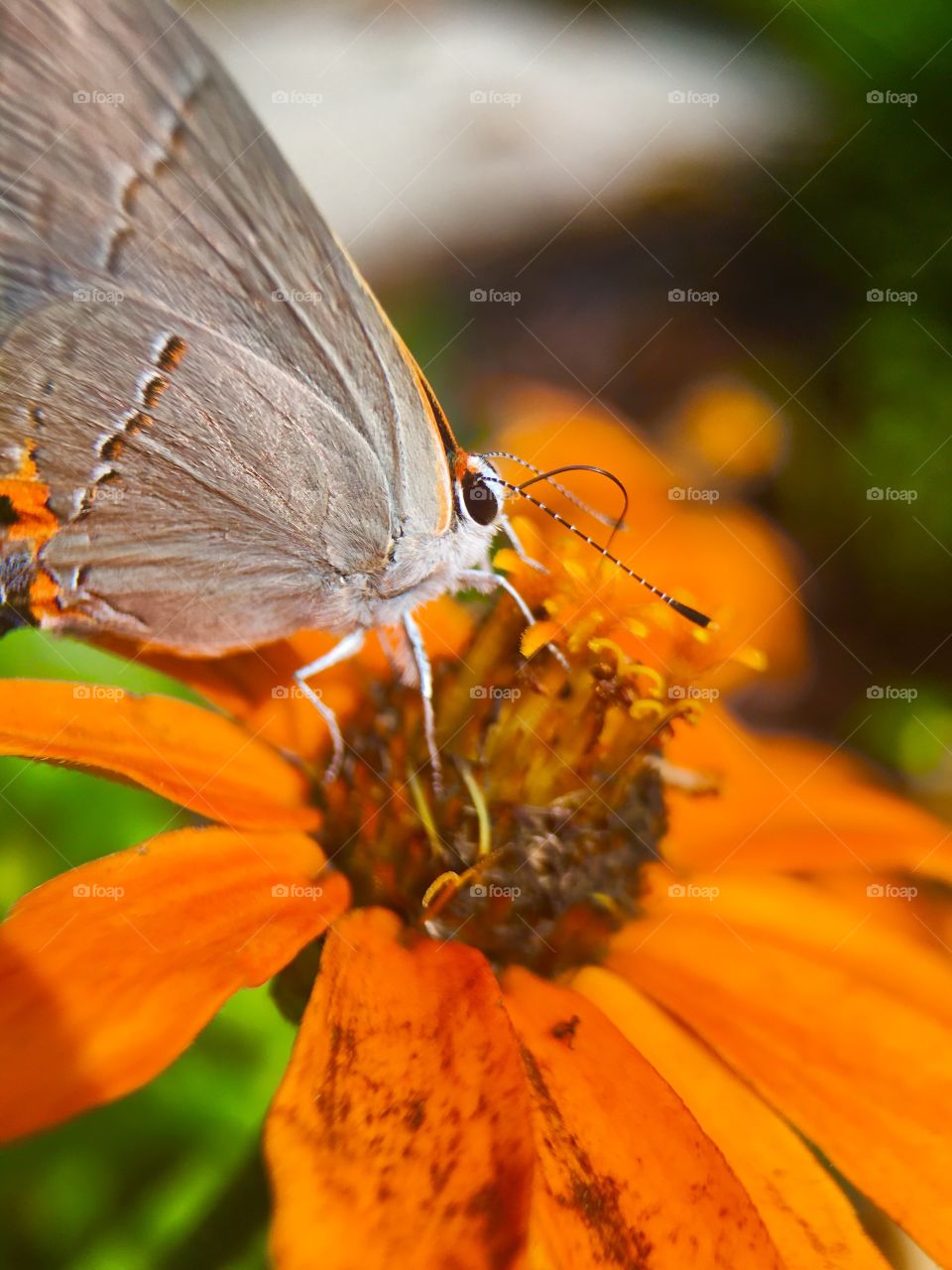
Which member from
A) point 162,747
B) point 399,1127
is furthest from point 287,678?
point 399,1127

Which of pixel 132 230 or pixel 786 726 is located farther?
pixel 786 726

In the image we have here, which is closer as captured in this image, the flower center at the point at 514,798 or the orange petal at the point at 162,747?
the orange petal at the point at 162,747

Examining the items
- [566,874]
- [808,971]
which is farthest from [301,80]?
[808,971]

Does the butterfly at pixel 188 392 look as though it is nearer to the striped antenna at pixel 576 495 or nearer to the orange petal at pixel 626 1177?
the striped antenna at pixel 576 495

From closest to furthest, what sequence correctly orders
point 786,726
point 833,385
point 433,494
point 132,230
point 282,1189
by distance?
1. point 282,1189
2. point 132,230
3. point 433,494
4. point 786,726
5. point 833,385

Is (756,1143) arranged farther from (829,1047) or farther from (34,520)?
(34,520)

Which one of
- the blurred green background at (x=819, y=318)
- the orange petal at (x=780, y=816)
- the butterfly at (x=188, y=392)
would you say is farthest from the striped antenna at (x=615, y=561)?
the blurred green background at (x=819, y=318)

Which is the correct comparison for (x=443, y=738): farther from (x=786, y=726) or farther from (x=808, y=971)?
(x=786, y=726)
